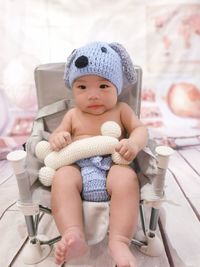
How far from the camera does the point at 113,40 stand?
173 centimetres

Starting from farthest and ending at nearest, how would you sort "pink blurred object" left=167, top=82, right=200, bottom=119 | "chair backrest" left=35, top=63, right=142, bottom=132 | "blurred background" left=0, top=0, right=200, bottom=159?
"pink blurred object" left=167, top=82, right=200, bottom=119
"blurred background" left=0, top=0, right=200, bottom=159
"chair backrest" left=35, top=63, right=142, bottom=132

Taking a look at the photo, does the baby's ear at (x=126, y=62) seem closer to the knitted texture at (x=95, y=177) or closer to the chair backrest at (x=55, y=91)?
the chair backrest at (x=55, y=91)

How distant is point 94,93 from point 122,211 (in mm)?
379

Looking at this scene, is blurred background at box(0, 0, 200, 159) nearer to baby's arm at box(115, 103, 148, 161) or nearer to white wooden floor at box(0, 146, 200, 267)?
white wooden floor at box(0, 146, 200, 267)

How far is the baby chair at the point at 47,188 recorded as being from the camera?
92 cm

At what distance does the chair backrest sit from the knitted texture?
0.29 metres

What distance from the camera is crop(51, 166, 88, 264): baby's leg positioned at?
0.80m

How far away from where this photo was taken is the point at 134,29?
174 centimetres

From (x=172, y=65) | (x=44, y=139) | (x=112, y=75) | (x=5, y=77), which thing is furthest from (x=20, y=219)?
(x=172, y=65)

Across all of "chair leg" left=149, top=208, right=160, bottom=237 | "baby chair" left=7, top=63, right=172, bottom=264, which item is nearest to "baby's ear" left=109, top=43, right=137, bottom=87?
"baby chair" left=7, top=63, right=172, bottom=264

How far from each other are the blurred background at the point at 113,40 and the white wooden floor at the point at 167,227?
0.30 meters

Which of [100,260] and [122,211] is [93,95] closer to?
[122,211]

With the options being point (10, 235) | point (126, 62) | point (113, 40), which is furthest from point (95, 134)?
point (113, 40)

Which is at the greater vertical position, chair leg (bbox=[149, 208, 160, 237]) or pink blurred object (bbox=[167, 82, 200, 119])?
pink blurred object (bbox=[167, 82, 200, 119])
